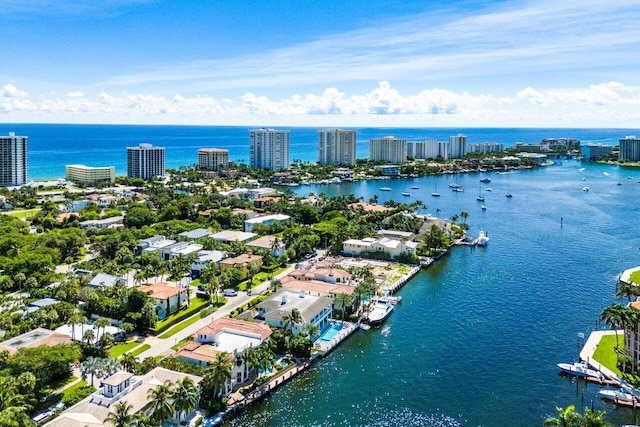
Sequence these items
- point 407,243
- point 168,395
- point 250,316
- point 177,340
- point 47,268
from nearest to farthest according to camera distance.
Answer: point 168,395, point 177,340, point 250,316, point 47,268, point 407,243

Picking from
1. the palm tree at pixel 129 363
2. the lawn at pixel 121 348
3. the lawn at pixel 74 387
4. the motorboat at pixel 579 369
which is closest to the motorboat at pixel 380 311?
A: the motorboat at pixel 579 369

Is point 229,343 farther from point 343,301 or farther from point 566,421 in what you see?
point 566,421

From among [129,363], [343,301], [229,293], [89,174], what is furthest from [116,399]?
[89,174]

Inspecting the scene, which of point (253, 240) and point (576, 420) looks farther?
point (253, 240)

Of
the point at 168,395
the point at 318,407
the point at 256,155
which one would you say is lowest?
the point at 318,407

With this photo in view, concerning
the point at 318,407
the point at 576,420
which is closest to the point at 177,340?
the point at 318,407

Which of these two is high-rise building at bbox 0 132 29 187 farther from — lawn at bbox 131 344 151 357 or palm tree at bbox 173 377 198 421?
palm tree at bbox 173 377 198 421

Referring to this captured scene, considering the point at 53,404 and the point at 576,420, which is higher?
the point at 576,420

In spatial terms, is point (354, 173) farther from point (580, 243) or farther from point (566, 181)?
point (580, 243)
